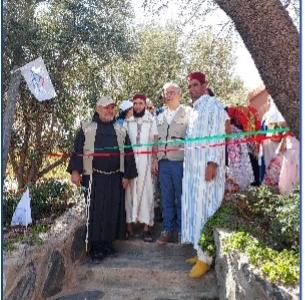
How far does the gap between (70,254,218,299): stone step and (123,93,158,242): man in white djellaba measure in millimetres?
511

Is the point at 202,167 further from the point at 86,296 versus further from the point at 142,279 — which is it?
the point at 86,296

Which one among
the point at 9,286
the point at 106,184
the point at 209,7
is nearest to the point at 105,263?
the point at 106,184

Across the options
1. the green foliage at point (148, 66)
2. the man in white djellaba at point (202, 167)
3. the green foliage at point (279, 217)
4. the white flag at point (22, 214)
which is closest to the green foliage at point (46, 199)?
the white flag at point (22, 214)

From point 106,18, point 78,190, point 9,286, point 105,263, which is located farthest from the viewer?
point 106,18

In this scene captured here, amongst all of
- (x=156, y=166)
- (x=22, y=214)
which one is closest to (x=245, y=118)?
(x=156, y=166)

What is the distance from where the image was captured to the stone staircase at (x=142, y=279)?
4.78 metres

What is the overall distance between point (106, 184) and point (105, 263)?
74 cm

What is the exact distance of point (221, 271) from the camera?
441 centimetres

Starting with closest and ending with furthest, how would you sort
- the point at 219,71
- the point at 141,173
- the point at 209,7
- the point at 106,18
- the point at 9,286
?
the point at 9,286, the point at 209,7, the point at 141,173, the point at 106,18, the point at 219,71

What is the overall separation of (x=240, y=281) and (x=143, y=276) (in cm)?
139

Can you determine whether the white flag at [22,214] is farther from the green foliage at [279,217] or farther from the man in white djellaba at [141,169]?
the green foliage at [279,217]

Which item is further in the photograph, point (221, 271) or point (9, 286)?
point (221, 271)

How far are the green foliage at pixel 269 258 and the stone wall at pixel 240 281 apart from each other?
0.05m

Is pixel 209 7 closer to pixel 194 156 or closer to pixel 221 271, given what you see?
pixel 194 156
